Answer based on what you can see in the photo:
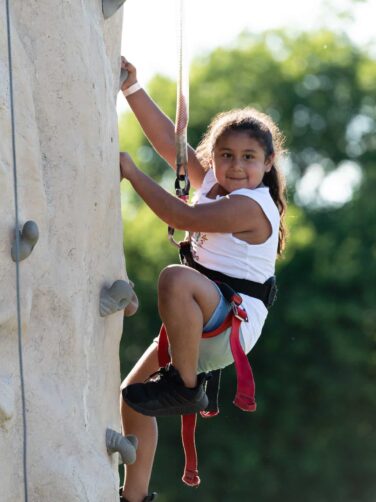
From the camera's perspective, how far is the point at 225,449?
25.2m

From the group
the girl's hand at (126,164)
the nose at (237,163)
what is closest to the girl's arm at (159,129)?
the nose at (237,163)

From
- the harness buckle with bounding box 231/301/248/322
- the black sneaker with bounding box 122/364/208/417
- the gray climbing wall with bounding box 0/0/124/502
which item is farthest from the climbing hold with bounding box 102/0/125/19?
the black sneaker with bounding box 122/364/208/417

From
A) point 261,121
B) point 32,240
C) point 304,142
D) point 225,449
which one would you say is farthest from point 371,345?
point 32,240

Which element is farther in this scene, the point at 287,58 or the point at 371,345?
the point at 287,58

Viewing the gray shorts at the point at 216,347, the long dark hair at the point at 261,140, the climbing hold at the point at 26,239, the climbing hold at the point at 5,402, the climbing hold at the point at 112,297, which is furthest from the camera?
the long dark hair at the point at 261,140

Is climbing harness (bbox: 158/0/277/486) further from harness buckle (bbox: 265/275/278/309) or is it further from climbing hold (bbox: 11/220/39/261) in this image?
climbing hold (bbox: 11/220/39/261)

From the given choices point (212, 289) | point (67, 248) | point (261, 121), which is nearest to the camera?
point (67, 248)

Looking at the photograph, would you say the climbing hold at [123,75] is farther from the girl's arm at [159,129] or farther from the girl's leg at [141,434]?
the girl's leg at [141,434]

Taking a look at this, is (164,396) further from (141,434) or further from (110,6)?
(110,6)

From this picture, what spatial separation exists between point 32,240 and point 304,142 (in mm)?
23556

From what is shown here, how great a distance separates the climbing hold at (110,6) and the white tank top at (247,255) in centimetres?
94

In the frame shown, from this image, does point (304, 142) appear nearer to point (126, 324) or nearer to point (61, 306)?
point (126, 324)

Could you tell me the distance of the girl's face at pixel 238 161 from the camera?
7098mm

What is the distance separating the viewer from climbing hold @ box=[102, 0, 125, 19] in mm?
6625
